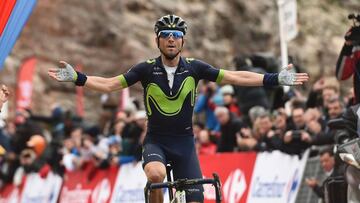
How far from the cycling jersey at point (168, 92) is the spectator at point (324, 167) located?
8.86ft

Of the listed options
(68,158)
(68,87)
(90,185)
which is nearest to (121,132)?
(90,185)

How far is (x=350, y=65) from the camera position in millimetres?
12234

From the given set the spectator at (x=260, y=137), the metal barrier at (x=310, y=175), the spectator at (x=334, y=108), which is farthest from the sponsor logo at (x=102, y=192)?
the spectator at (x=334, y=108)

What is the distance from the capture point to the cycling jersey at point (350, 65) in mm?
12039

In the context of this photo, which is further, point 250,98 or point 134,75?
point 250,98

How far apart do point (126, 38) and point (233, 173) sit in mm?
19782

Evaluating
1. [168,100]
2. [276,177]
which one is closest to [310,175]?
[276,177]

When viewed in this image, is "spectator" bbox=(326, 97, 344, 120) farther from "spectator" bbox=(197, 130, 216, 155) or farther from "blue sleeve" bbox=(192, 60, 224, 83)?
"spectator" bbox=(197, 130, 216, 155)

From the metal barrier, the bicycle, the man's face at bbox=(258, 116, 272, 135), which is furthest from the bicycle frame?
the man's face at bbox=(258, 116, 272, 135)

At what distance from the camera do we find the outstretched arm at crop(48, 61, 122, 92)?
11016 mm

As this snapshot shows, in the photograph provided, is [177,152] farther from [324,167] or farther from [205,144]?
[205,144]

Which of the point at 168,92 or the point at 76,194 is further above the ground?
the point at 168,92

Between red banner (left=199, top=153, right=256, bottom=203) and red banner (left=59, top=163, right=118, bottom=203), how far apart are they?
3.40 metres

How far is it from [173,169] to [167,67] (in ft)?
3.68
